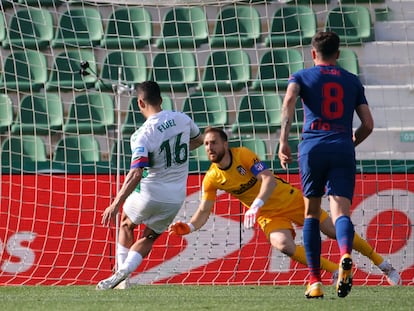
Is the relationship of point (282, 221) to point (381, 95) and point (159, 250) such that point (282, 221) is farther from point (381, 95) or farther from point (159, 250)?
point (381, 95)

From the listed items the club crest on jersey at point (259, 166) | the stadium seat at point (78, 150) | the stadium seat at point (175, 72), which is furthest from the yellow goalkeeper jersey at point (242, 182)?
the stadium seat at point (175, 72)

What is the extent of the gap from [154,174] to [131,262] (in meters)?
0.62

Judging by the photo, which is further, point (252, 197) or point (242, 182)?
point (252, 197)

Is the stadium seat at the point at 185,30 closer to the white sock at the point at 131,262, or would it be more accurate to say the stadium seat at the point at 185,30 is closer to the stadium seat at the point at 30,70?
the stadium seat at the point at 30,70

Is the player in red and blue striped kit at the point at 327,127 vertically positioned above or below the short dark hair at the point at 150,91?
below

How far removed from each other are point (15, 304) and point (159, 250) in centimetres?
335

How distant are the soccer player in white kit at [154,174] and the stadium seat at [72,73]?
4.03 metres

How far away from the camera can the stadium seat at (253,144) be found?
10055 mm

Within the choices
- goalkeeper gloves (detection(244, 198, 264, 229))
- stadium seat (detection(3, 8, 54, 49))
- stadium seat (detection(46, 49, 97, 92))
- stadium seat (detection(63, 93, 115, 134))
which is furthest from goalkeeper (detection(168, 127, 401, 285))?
A: stadium seat (detection(3, 8, 54, 49))

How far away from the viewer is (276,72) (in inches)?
418

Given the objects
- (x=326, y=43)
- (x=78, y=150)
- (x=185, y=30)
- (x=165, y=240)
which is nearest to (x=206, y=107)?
(x=185, y=30)

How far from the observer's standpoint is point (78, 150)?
34.1ft

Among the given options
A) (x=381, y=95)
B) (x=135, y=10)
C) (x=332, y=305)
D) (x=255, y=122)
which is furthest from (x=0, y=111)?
(x=332, y=305)

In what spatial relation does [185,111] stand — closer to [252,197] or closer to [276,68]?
[276,68]
